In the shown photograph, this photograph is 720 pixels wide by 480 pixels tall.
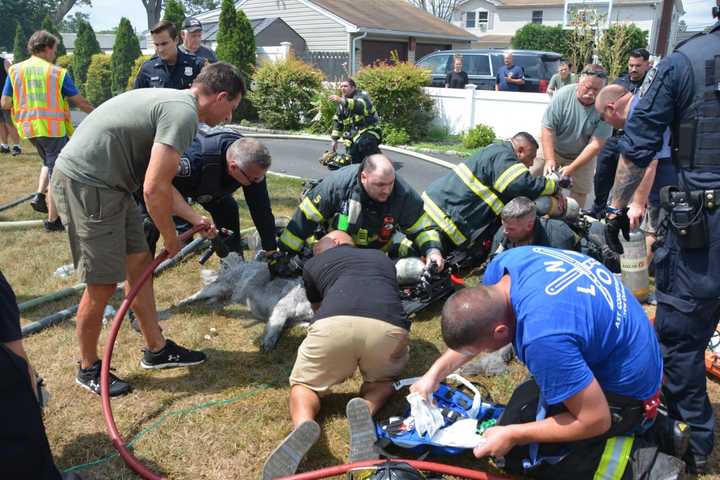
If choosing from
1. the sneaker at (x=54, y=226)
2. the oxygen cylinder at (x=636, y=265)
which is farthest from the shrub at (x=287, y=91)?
the oxygen cylinder at (x=636, y=265)

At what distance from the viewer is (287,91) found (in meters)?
15.3

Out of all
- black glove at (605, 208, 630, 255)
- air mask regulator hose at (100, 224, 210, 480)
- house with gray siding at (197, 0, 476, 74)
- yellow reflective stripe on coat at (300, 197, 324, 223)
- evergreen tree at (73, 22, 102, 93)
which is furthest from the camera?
evergreen tree at (73, 22, 102, 93)

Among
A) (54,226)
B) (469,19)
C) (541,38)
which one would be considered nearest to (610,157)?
(54,226)

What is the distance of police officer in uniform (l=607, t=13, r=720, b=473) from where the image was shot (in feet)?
8.22

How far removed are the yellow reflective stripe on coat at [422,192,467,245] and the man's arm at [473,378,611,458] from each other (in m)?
2.59

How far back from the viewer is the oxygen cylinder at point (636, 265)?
427cm

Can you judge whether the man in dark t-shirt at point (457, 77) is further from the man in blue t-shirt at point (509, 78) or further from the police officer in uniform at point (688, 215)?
the police officer in uniform at point (688, 215)

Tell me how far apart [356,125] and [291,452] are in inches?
292

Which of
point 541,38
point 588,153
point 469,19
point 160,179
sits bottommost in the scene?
point 588,153

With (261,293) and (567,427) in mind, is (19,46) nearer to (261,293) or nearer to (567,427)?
(261,293)

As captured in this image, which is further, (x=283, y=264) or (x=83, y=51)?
(x=83, y=51)

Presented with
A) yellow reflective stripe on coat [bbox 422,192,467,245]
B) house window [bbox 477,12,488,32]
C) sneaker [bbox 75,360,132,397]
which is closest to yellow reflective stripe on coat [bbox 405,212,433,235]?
yellow reflective stripe on coat [bbox 422,192,467,245]

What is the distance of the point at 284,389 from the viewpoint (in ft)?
11.2

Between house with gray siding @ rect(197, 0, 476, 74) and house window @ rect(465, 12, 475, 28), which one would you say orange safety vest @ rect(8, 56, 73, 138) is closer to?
house with gray siding @ rect(197, 0, 476, 74)
